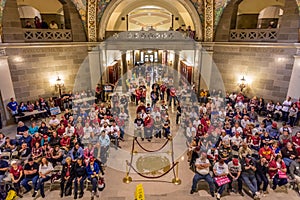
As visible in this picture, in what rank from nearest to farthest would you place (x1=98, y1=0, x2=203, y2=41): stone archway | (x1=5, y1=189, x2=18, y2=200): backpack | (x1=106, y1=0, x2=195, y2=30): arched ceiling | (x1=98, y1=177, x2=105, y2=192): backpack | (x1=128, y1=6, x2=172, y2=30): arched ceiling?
(x1=5, y1=189, x2=18, y2=200): backpack → (x1=98, y1=177, x2=105, y2=192): backpack → (x1=98, y1=0, x2=203, y2=41): stone archway → (x1=106, y1=0, x2=195, y2=30): arched ceiling → (x1=128, y1=6, x2=172, y2=30): arched ceiling

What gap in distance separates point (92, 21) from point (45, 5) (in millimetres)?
4165

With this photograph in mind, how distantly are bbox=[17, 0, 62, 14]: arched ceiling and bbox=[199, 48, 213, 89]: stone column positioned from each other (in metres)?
10.7

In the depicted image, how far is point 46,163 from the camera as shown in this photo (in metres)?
6.21

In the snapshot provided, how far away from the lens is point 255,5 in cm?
1523

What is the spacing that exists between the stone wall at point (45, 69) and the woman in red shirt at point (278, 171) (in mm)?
12157

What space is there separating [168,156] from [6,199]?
5.16m

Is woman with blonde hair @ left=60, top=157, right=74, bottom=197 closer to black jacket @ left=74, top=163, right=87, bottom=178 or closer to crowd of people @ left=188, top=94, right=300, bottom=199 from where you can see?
black jacket @ left=74, top=163, right=87, bottom=178

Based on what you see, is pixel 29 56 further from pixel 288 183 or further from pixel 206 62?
pixel 288 183

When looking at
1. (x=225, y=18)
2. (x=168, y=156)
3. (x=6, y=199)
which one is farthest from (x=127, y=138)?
(x=225, y=18)

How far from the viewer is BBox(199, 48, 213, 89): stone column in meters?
14.8

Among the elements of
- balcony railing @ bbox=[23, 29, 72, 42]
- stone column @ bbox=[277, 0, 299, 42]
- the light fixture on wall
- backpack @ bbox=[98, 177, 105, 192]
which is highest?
stone column @ bbox=[277, 0, 299, 42]

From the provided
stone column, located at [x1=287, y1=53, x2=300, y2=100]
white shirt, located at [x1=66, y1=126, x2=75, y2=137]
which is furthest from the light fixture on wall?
white shirt, located at [x1=66, y1=126, x2=75, y2=137]

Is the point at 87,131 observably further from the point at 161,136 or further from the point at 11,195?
the point at 161,136

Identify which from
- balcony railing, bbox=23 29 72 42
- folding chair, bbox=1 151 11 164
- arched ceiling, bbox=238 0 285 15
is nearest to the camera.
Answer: folding chair, bbox=1 151 11 164
